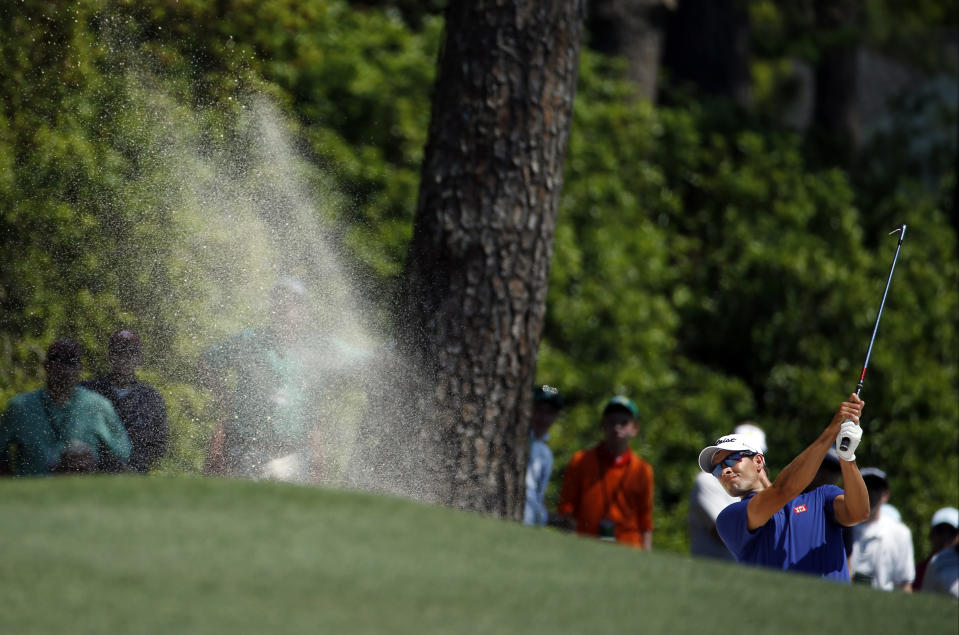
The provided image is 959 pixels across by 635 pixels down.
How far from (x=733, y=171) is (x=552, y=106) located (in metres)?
6.46

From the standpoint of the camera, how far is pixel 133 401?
21.1 feet

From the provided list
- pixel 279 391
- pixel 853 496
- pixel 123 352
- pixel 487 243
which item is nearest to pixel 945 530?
pixel 853 496

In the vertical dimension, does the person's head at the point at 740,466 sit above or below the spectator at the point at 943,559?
above

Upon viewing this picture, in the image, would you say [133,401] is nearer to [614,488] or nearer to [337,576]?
[614,488]

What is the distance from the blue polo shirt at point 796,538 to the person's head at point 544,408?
3.44 m

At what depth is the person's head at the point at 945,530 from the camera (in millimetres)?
8078

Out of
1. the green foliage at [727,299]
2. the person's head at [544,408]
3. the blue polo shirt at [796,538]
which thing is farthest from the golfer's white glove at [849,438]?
the green foliage at [727,299]

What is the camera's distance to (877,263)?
11609 millimetres

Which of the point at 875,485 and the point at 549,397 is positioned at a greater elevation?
the point at 549,397

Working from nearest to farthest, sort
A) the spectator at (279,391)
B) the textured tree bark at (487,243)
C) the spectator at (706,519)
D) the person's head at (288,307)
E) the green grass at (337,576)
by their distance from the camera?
the green grass at (337,576), the textured tree bark at (487,243), the spectator at (279,391), the person's head at (288,307), the spectator at (706,519)

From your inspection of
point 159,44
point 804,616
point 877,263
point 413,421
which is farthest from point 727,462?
point 877,263

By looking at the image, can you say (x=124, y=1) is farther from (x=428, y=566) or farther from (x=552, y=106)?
(x=428, y=566)

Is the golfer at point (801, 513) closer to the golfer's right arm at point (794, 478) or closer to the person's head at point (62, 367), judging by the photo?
the golfer's right arm at point (794, 478)

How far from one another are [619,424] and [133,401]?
3208 mm
